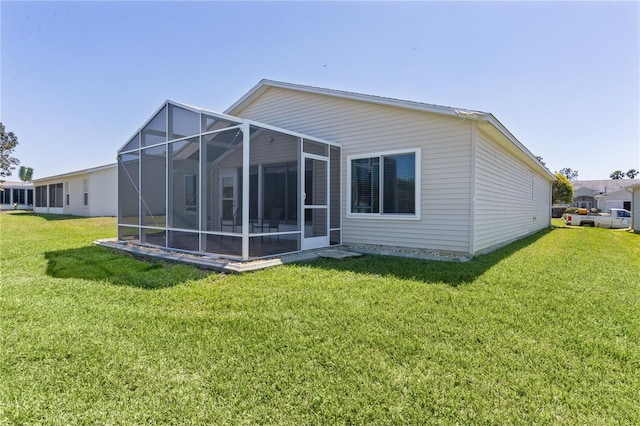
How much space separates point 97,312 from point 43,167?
34.8 metres

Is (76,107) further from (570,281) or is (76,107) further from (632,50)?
(632,50)

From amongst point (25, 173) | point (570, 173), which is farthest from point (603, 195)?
point (25, 173)

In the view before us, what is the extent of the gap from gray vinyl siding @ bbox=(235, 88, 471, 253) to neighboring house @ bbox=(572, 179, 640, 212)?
33368 mm

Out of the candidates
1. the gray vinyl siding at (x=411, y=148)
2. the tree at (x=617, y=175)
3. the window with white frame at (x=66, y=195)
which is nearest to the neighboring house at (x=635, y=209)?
the gray vinyl siding at (x=411, y=148)

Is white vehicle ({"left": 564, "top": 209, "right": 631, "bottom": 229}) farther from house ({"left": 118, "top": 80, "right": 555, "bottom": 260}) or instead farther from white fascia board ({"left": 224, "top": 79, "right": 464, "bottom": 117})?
white fascia board ({"left": 224, "top": 79, "right": 464, "bottom": 117})

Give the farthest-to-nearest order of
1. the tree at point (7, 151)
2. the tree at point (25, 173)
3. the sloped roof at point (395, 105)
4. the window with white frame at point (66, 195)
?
the tree at point (25, 173) → the tree at point (7, 151) → the window with white frame at point (66, 195) → the sloped roof at point (395, 105)

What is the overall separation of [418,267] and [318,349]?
3682 millimetres

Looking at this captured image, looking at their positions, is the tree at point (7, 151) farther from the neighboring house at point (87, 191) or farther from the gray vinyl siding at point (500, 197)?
the gray vinyl siding at point (500, 197)

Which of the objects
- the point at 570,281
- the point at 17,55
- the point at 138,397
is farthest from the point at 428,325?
the point at 17,55

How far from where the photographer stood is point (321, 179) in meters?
8.50

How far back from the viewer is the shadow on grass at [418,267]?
5289 millimetres

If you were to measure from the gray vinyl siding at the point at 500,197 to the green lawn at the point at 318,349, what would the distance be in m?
2.59

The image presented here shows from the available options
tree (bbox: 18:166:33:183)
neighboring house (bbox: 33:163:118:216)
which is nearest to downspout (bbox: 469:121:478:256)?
neighboring house (bbox: 33:163:118:216)

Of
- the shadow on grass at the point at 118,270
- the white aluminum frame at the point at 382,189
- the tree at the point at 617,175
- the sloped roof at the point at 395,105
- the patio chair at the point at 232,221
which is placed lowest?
the shadow on grass at the point at 118,270
